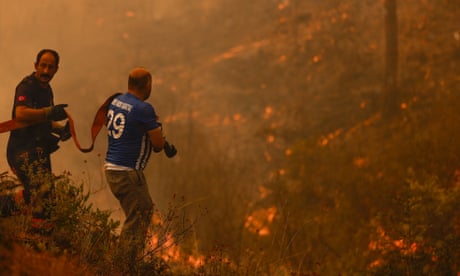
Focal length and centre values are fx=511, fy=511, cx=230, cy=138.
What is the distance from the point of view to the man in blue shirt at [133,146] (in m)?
4.37

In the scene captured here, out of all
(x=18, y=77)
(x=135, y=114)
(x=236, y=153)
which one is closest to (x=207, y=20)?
(x=18, y=77)

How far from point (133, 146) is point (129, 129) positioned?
0.54 ft

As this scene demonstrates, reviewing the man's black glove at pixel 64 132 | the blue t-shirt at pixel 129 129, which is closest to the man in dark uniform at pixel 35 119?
the man's black glove at pixel 64 132

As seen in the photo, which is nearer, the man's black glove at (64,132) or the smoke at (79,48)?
the man's black glove at (64,132)

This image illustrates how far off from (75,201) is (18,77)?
15.3 meters

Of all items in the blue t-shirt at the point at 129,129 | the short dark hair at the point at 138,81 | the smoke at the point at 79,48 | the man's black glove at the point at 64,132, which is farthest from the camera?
the smoke at the point at 79,48

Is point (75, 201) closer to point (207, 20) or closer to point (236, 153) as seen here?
point (236, 153)

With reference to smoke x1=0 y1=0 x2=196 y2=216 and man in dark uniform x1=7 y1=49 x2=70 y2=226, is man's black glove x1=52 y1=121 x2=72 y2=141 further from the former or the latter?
smoke x1=0 y1=0 x2=196 y2=216

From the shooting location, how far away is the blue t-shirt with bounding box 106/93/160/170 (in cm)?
436

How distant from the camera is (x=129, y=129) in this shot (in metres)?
4.41

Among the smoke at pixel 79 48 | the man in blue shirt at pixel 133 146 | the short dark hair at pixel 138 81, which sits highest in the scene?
the smoke at pixel 79 48

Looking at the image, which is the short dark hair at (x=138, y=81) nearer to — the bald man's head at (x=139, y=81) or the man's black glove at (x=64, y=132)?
the bald man's head at (x=139, y=81)

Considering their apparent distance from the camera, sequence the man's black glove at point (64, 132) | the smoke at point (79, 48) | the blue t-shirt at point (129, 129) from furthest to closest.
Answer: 1. the smoke at point (79, 48)
2. the man's black glove at point (64, 132)
3. the blue t-shirt at point (129, 129)

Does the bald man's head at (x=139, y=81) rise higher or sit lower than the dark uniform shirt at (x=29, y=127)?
higher
